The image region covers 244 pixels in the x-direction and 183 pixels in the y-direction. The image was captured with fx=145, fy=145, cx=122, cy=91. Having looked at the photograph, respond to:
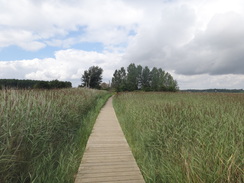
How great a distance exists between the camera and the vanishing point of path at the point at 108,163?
8.34ft

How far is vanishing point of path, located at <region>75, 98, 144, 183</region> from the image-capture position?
2.54m

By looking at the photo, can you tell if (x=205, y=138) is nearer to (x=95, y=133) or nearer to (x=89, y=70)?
(x=95, y=133)

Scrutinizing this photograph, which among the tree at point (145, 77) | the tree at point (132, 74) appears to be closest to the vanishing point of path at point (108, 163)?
the tree at point (132, 74)

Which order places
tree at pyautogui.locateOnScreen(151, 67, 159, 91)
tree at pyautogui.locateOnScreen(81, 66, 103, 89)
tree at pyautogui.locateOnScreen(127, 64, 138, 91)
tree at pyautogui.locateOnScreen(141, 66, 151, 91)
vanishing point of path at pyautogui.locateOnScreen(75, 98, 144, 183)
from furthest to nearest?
1. tree at pyautogui.locateOnScreen(141, 66, 151, 91)
2. tree at pyautogui.locateOnScreen(151, 67, 159, 91)
3. tree at pyautogui.locateOnScreen(127, 64, 138, 91)
4. tree at pyautogui.locateOnScreen(81, 66, 103, 89)
5. vanishing point of path at pyautogui.locateOnScreen(75, 98, 144, 183)

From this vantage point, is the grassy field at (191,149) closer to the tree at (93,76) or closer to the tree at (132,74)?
the tree at (93,76)

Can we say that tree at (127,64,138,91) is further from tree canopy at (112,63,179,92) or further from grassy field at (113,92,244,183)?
grassy field at (113,92,244,183)

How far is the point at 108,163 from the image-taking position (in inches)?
121

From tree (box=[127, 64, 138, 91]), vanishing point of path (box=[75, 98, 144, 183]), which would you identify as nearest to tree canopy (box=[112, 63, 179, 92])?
tree (box=[127, 64, 138, 91])

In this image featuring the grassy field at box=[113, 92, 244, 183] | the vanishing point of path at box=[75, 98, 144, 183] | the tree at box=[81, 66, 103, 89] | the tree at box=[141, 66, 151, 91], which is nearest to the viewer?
the grassy field at box=[113, 92, 244, 183]

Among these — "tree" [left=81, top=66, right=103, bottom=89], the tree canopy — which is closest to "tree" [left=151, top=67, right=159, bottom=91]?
the tree canopy

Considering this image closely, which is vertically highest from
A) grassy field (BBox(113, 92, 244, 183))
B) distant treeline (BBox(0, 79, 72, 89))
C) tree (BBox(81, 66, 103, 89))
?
tree (BBox(81, 66, 103, 89))

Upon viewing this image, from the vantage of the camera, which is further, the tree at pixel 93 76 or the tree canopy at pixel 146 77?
the tree canopy at pixel 146 77

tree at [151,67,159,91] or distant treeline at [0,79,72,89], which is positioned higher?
tree at [151,67,159,91]

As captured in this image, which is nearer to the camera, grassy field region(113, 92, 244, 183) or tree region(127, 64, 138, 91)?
grassy field region(113, 92, 244, 183)
